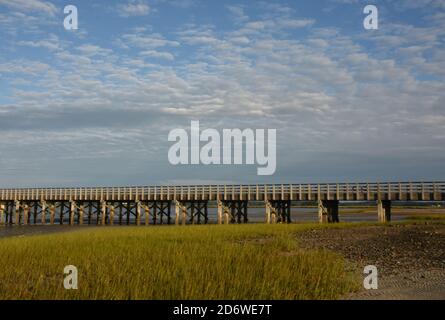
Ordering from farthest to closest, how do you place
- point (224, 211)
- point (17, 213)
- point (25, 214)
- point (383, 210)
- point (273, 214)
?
point (25, 214) < point (17, 213) < point (224, 211) < point (273, 214) < point (383, 210)

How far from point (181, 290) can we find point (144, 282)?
172 cm

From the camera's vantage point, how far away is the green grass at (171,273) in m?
10.2

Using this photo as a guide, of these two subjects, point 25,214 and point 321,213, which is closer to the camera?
point 321,213

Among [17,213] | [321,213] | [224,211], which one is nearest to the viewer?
[321,213]

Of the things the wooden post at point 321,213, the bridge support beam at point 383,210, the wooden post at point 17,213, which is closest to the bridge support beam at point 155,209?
the wooden post at point 321,213

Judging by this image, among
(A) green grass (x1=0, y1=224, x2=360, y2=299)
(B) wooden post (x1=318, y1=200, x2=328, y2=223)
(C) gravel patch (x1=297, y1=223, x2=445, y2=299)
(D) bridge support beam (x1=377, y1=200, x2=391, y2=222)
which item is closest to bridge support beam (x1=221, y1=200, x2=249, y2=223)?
(B) wooden post (x1=318, y1=200, x2=328, y2=223)

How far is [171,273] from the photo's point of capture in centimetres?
1249

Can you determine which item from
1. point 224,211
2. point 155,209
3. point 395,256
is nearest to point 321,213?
point 224,211

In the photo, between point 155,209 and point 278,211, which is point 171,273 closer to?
point 278,211

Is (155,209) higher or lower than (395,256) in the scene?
lower

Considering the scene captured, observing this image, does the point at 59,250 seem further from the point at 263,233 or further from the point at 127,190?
the point at 127,190

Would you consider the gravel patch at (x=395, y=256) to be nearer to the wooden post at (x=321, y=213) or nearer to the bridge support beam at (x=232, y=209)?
the wooden post at (x=321, y=213)

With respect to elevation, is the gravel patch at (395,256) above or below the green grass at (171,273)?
below

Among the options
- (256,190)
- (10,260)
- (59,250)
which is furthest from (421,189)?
(10,260)
